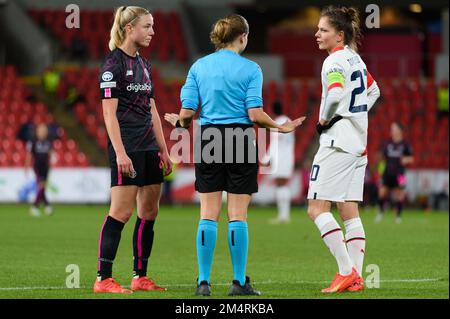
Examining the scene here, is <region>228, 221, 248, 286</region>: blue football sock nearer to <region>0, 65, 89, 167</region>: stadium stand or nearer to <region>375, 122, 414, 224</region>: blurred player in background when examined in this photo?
<region>375, 122, 414, 224</region>: blurred player in background

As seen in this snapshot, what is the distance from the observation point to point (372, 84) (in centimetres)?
920

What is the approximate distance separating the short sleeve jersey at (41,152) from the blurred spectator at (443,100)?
12791 mm

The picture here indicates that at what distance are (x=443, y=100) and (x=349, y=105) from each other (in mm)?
22295

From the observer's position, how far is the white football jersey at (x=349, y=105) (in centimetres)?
889

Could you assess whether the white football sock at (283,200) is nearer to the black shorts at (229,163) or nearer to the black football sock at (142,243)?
the black football sock at (142,243)

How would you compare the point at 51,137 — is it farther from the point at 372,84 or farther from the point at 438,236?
the point at 372,84

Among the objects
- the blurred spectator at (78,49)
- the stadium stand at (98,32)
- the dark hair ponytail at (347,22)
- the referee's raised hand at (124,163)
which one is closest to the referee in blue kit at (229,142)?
the referee's raised hand at (124,163)

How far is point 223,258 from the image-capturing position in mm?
12539

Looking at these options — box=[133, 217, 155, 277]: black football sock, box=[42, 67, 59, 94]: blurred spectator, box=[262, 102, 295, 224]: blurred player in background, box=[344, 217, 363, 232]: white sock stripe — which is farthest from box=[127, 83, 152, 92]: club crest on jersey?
box=[42, 67, 59, 94]: blurred spectator

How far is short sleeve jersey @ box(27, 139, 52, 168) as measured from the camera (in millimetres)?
22500

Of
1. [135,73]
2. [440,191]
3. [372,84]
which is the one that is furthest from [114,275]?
[440,191]

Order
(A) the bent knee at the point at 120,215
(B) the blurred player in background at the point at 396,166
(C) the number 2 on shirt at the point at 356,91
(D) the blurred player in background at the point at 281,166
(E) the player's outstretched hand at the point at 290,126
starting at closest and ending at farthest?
1. (E) the player's outstretched hand at the point at 290,126
2. (A) the bent knee at the point at 120,215
3. (C) the number 2 on shirt at the point at 356,91
4. (D) the blurred player in background at the point at 281,166
5. (B) the blurred player in background at the point at 396,166

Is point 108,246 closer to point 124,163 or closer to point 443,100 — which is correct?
point 124,163
